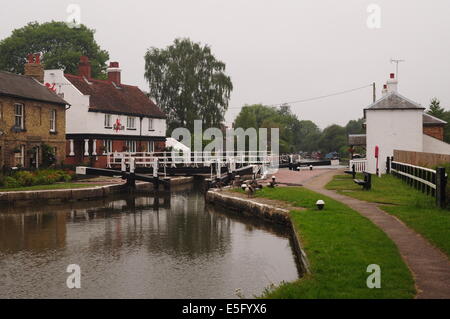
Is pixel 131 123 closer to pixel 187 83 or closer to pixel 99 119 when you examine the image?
pixel 99 119

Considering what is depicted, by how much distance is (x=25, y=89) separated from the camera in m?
35.2

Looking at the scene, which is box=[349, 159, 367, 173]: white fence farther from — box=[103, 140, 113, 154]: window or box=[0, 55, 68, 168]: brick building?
box=[0, 55, 68, 168]: brick building

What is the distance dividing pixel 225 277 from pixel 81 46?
5884cm

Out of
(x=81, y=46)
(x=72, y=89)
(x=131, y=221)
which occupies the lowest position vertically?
(x=131, y=221)

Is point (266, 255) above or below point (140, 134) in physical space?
below

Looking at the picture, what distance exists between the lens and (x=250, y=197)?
24.0 meters

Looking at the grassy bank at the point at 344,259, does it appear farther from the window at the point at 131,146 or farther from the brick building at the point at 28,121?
the window at the point at 131,146

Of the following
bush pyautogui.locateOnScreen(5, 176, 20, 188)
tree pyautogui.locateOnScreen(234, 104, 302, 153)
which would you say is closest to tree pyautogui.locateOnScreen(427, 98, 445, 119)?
tree pyautogui.locateOnScreen(234, 104, 302, 153)

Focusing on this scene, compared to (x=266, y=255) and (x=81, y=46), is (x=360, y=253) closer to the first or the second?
(x=266, y=255)

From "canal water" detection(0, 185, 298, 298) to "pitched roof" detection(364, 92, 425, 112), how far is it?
15.8 meters

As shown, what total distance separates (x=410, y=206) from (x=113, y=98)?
111 ft

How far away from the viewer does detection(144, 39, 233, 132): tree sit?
59.4m
